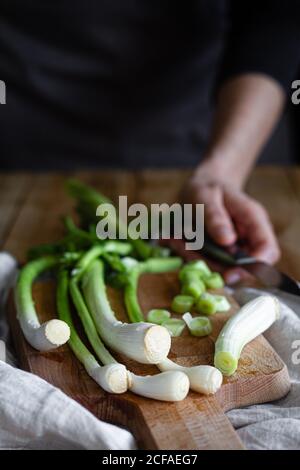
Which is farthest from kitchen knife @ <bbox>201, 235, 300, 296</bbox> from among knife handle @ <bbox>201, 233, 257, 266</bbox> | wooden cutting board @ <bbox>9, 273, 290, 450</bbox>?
wooden cutting board @ <bbox>9, 273, 290, 450</bbox>

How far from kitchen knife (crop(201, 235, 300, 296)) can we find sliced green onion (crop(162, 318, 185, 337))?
0.22m

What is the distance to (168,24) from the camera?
1980 mm

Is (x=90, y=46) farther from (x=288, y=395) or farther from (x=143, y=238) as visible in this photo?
(x=288, y=395)

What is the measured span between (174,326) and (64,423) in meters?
0.28

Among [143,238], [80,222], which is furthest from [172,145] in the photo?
[143,238]

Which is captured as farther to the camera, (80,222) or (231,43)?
(231,43)

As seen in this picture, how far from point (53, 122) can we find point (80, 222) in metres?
0.60

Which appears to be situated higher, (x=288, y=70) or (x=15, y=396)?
(x=288, y=70)

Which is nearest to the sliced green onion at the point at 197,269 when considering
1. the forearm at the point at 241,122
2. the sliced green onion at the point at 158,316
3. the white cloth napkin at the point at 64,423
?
the sliced green onion at the point at 158,316

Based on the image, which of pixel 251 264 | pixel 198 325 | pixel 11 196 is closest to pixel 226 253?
pixel 251 264

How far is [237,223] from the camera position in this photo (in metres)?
1.39

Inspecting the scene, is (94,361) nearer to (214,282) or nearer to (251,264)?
(214,282)

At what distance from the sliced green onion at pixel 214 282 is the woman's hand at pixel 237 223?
0.22 ft

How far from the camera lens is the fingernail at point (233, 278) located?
122 centimetres
